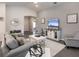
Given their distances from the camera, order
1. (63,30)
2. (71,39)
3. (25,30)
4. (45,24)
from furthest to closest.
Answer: (63,30) < (71,39) < (45,24) < (25,30)

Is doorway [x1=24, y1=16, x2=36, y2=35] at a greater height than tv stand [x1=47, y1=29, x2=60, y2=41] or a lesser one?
greater

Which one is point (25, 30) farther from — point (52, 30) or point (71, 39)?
point (71, 39)

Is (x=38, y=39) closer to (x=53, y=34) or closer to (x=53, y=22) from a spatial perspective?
(x=53, y=34)

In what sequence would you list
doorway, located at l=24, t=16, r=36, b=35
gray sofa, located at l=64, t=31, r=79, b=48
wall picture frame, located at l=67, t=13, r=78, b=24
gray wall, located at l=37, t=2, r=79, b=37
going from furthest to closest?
wall picture frame, located at l=67, t=13, r=78, b=24
gray sofa, located at l=64, t=31, r=79, b=48
gray wall, located at l=37, t=2, r=79, b=37
doorway, located at l=24, t=16, r=36, b=35

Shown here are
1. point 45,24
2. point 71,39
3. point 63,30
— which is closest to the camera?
point 45,24

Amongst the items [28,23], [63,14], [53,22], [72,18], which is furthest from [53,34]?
[28,23]

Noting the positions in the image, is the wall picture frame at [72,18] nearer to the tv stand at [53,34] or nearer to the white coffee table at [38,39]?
the tv stand at [53,34]

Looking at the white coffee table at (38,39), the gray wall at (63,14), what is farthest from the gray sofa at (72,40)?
the white coffee table at (38,39)

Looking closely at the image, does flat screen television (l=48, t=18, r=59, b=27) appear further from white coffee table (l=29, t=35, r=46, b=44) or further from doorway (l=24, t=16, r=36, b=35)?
doorway (l=24, t=16, r=36, b=35)

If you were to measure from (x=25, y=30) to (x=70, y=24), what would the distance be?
2369mm

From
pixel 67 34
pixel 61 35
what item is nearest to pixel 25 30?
pixel 61 35

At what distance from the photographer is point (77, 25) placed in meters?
5.21

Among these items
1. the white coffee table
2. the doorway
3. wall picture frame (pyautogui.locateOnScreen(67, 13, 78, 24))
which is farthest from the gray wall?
the white coffee table

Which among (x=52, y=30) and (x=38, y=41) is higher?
(x=52, y=30)
